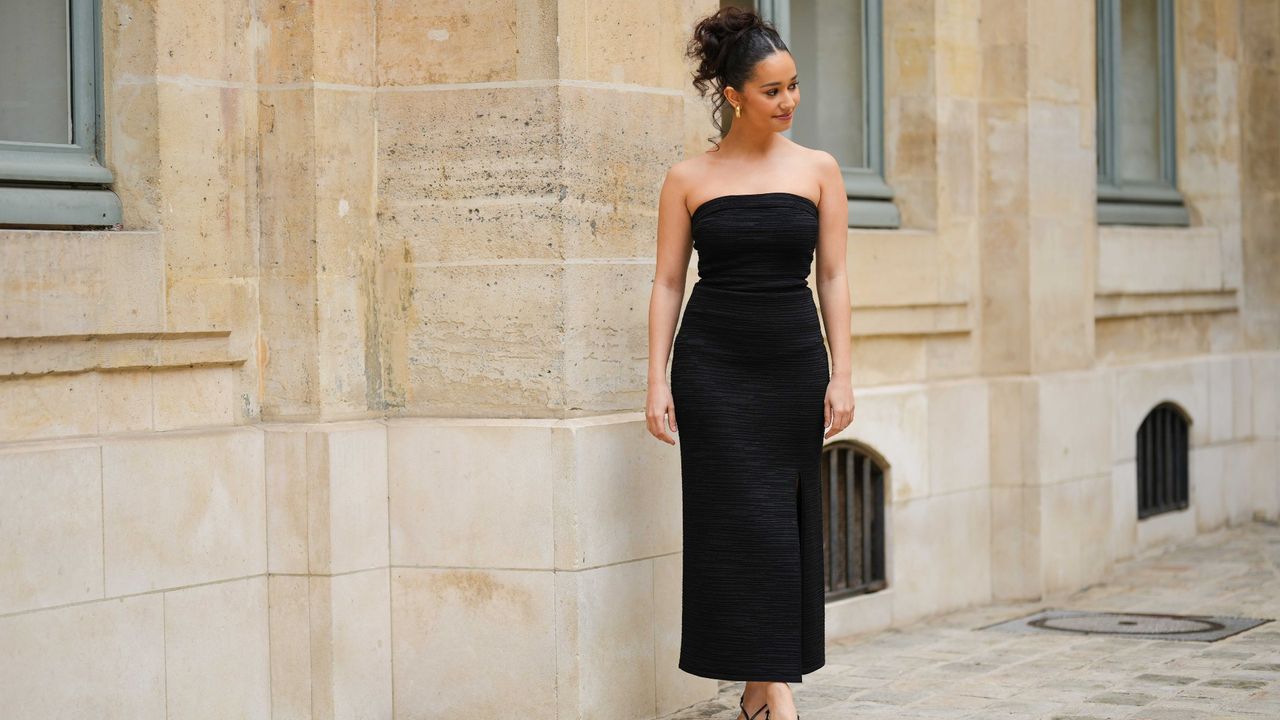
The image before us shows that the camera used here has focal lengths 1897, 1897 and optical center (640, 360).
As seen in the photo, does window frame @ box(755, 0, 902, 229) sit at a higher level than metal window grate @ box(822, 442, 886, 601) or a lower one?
higher

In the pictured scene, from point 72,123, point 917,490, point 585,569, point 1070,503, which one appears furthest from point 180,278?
point 1070,503

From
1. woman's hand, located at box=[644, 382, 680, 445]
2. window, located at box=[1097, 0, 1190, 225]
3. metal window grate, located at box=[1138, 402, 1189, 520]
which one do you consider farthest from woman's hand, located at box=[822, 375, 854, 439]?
window, located at box=[1097, 0, 1190, 225]

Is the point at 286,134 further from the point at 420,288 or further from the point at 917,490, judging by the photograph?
the point at 917,490

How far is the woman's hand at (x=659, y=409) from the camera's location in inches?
235

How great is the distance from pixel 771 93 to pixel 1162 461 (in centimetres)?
585

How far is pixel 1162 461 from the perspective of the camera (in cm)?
1085

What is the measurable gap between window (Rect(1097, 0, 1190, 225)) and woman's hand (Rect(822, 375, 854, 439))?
5.34 meters

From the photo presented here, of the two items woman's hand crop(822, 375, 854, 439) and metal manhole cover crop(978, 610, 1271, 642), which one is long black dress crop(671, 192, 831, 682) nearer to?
woman's hand crop(822, 375, 854, 439)

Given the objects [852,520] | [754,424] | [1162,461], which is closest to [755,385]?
[754,424]

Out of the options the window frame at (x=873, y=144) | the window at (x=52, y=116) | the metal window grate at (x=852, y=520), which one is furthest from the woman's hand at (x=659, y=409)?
the window frame at (x=873, y=144)

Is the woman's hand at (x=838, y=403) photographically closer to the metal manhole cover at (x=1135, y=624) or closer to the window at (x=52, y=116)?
the window at (x=52, y=116)

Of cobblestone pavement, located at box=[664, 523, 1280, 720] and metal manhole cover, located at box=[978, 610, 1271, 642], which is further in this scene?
metal manhole cover, located at box=[978, 610, 1271, 642]

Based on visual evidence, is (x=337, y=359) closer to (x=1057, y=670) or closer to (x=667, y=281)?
(x=667, y=281)

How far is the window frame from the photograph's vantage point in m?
8.81
